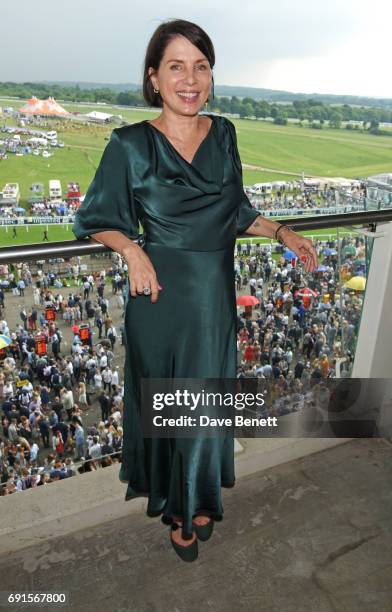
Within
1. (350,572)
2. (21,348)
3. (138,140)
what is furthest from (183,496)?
(138,140)

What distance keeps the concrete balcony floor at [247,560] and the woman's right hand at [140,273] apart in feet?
2.40

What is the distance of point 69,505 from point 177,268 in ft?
2.52

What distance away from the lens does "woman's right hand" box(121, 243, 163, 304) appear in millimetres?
988

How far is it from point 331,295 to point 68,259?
1.02 metres

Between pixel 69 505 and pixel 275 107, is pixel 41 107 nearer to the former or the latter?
pixel 275 107

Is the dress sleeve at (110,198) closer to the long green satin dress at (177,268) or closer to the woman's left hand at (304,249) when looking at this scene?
the long green satin dress at (177,268)

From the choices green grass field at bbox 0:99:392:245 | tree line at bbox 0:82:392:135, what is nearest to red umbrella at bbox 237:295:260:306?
tree line at bbox 0:82:392:135

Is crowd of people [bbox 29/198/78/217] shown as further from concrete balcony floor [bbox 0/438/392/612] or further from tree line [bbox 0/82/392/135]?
concrete balcony floor [bbox 0/438/392/612]

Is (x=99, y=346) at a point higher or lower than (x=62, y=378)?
higher

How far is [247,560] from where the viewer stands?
1311 mm

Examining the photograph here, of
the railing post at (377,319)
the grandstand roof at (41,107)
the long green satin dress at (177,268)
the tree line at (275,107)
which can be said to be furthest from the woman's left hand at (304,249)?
the grandstand roof at (41,107)

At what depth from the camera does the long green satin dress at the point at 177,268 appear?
41.6 inches

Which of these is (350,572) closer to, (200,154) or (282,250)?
(282,250)

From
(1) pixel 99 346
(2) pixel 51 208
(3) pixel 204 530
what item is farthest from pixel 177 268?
(2) pixel 51 208
